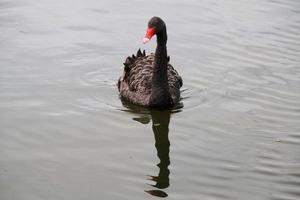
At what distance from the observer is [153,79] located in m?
7.93

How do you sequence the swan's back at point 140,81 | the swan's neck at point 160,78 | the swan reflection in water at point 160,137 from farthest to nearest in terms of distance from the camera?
the swan's back at point 140,81 → the swan's neck at point 160,78 → the swan reflection in water at point 160,137

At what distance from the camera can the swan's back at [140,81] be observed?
26.3ft

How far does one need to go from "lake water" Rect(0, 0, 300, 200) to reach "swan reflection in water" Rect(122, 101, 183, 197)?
0.02 metres

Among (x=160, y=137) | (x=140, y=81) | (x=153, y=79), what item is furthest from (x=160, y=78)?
(x=160, y=137)

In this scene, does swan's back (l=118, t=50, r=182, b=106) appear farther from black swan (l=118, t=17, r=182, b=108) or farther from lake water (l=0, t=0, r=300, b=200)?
lake water (l=0, t=0, r=300, b=200)

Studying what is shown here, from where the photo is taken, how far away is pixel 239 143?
684 centimetres

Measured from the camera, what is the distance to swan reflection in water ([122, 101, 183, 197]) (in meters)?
5.84

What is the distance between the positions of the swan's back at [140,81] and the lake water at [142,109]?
0.16 metres

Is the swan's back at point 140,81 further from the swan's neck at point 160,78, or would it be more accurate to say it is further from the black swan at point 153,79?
the swan's neck at point 160,78

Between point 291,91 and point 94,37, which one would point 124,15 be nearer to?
point 94,37

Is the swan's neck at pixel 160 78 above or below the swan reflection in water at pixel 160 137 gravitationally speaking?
above

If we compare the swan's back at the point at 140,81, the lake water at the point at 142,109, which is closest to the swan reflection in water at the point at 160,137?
the lake water at the point at 142,109

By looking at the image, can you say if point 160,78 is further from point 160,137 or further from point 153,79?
point 160,137

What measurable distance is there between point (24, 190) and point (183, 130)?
A: 2244mm
